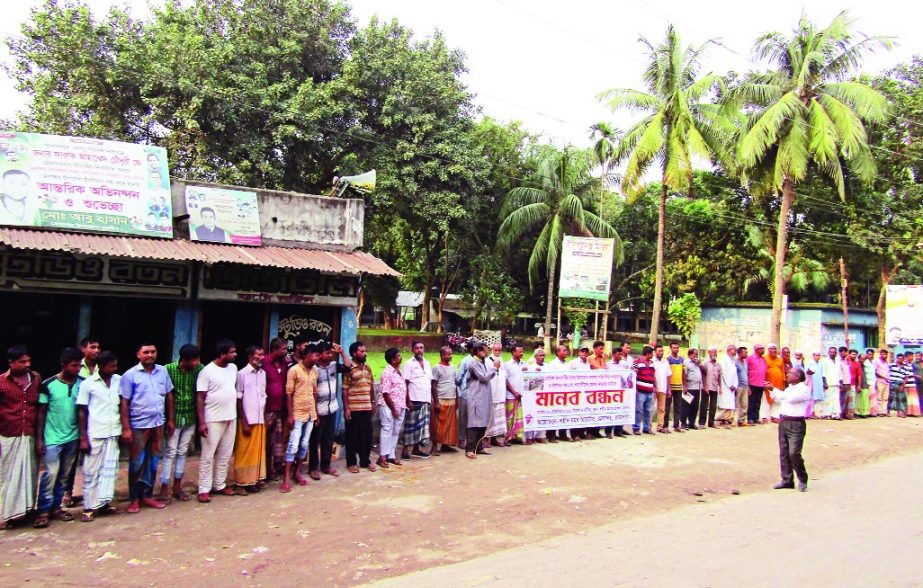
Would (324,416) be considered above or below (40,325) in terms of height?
below

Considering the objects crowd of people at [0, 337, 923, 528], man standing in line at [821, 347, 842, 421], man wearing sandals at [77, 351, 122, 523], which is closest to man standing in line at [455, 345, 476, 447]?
crowd of people at [0, 337, 923, 528]

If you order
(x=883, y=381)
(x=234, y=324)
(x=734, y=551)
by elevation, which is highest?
(x=234, y=324)

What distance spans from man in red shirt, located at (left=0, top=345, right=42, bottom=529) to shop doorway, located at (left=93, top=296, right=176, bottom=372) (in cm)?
295

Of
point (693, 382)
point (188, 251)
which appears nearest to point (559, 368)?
point (693, 382)

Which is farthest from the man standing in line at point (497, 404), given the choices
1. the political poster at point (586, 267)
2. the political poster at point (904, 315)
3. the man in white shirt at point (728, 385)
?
the political poster at point (904, 315)

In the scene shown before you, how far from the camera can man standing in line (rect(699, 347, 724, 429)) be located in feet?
40.9

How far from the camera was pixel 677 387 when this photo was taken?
11852 millimetres

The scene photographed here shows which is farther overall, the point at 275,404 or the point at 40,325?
the point at 40,325

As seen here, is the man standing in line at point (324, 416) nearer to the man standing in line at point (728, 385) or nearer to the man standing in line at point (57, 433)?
the man standing in line at point (57, 433)

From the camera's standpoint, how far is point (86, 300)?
27.2 feet

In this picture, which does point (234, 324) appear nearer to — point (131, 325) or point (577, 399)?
point (131, 325)

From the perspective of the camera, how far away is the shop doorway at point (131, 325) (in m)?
8.48

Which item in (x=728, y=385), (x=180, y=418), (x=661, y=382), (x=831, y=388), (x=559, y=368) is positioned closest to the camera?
(x=180, y=418)

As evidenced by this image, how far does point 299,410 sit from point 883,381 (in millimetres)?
15418
